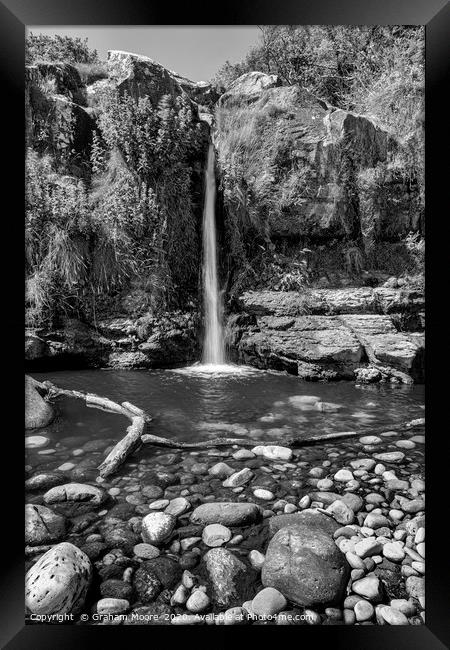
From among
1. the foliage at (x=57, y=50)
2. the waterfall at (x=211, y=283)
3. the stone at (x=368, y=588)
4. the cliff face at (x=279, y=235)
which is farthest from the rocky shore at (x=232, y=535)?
the foliage at (x=57, y=50)

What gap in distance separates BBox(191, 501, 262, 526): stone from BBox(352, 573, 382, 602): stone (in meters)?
0.42

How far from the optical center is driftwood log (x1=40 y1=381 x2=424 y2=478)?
1.60m

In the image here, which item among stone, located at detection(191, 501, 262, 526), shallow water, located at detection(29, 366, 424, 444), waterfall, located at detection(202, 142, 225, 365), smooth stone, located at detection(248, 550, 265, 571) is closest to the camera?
smooth stone, located at detection(248, 550, 265, 571)

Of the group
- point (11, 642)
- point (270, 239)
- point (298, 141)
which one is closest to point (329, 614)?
point (11, 642)

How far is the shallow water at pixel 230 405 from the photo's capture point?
176 centimetres

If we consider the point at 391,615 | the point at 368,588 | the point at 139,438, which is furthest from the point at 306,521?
the point at 139,438

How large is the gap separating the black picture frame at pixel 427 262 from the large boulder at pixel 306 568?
5.8 inches

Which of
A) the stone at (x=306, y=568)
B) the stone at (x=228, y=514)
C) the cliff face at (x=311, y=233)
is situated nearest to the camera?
the stone at (x=306, y=568)

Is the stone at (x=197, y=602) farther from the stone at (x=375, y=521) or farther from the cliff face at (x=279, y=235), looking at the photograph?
the cliff face at (x=279, y=235)

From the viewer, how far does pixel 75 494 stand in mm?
1443

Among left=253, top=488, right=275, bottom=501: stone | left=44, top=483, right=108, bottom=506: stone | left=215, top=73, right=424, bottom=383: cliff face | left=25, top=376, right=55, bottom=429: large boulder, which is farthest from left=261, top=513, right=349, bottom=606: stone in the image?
left=25, top=376, right=55, bottom=429: large boulder

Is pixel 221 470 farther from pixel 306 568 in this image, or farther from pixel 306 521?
pixel 306 568

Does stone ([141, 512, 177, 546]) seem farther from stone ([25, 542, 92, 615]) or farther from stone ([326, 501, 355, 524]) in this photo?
stone ([326, 501, 355, 524])

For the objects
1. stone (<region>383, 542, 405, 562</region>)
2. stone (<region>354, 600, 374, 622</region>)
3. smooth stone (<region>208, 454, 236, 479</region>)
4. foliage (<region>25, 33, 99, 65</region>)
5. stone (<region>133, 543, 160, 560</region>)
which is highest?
foliage (<region>25, 33, 99, 65</region>)
